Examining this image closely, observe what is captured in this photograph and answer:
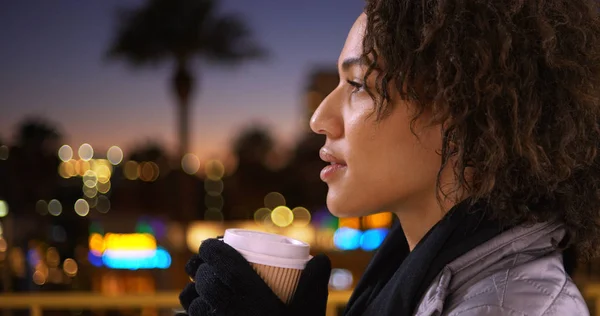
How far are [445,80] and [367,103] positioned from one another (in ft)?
0.54

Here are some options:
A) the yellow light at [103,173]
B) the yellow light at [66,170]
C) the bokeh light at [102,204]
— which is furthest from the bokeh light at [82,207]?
the yellow light at [66,170]

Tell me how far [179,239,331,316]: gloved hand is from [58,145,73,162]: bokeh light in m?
32.8

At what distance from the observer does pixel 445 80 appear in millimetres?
1080

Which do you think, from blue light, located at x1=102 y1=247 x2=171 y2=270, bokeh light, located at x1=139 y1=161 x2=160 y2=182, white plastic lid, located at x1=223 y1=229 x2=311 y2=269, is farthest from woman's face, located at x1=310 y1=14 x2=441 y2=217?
bokeh light, located at x1=139 y1=161 x2=160 y2=182

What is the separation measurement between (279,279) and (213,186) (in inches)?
1657

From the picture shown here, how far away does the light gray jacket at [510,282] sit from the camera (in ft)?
3.21

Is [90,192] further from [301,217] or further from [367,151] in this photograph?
[367,151]

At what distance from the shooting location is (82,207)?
4672 centimetres

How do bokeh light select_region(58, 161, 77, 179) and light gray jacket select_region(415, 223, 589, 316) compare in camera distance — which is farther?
bokeh light select_region(58, 161, 77, 179)

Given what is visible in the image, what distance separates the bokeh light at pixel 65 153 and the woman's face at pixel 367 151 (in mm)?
32735

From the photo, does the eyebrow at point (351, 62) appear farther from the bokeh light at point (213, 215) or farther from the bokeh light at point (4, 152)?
the bokeh light at point (213, 215)

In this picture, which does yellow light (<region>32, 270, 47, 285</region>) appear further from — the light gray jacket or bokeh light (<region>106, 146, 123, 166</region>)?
the light gray jacket

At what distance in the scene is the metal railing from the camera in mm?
2998

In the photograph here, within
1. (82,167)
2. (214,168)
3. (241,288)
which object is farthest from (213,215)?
(241,288)
